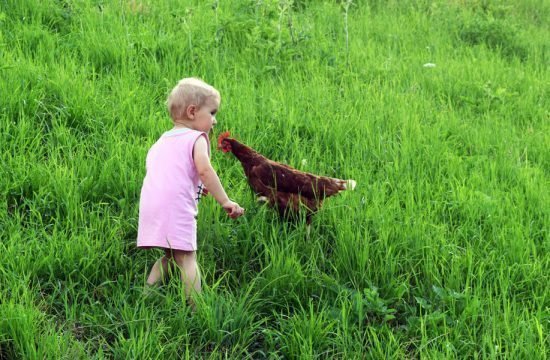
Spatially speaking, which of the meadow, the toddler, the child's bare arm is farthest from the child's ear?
the meadow

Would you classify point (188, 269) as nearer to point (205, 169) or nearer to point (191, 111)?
point (205, 169)

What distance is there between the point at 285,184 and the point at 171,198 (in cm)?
68

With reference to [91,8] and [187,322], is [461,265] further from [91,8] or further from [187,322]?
[91,8]

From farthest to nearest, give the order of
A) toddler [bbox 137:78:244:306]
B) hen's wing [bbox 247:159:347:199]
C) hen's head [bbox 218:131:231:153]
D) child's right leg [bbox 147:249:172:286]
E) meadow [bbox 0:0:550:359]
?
1. hen's head [bbox 218:131:231:153]
2. hen's wing [bbox 247:159:347:199]
3. child's right leg [bbox 147:249:172:286]
4. toddler [bbox 137:78:244:306]
5. meadow [bbox 0:0:550:359]

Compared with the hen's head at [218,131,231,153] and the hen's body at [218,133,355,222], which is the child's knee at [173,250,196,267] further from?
the hen's head at [218,131,231,153]

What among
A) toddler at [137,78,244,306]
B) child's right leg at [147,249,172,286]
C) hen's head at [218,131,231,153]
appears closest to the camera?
toddler at [137,78,244,306]

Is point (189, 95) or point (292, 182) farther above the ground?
point (189, 95)

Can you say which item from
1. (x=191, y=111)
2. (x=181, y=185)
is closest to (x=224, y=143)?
(x=191, y=111)

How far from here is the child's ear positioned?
333 centimetres

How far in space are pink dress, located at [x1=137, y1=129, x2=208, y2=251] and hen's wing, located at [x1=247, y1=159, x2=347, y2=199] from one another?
432 mm

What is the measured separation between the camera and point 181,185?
3.22 metres

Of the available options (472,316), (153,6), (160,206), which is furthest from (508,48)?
(160,206)

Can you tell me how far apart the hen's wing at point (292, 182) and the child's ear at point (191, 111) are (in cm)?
48

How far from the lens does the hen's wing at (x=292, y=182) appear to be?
11.7ft
